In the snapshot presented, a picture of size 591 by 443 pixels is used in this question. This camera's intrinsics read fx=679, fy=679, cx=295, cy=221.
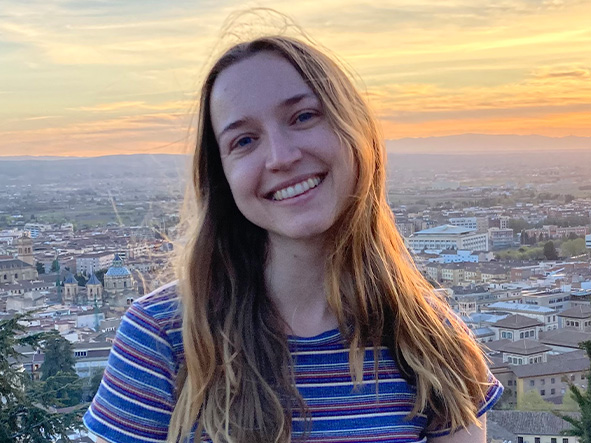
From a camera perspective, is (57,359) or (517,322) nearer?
(57,359)

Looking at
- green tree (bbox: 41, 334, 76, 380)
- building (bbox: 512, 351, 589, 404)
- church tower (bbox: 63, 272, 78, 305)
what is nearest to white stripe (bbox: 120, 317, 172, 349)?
green tree (bbox: 41, 334, 76, 380)

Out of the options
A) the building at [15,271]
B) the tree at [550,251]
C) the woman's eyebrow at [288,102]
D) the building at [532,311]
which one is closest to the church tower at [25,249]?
the building at [15,271]

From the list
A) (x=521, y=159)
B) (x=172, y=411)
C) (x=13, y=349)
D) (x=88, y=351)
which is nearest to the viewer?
(x=172, y=411)

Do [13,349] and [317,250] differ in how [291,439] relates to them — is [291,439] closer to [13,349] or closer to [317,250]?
[317,250]

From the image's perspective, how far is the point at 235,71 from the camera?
3.44 feet

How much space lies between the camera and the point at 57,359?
4.45 metres

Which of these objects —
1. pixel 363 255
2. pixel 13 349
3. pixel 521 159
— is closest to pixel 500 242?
pixel 521 159

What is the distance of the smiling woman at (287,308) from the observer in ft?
3.27

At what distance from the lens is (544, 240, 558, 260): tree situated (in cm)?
1188

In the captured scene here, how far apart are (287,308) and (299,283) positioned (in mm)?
47

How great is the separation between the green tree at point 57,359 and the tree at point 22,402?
0.63ft

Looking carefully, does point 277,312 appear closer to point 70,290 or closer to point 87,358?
point 87,358

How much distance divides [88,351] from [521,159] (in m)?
7.88

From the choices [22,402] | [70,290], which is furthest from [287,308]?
[70,290]
